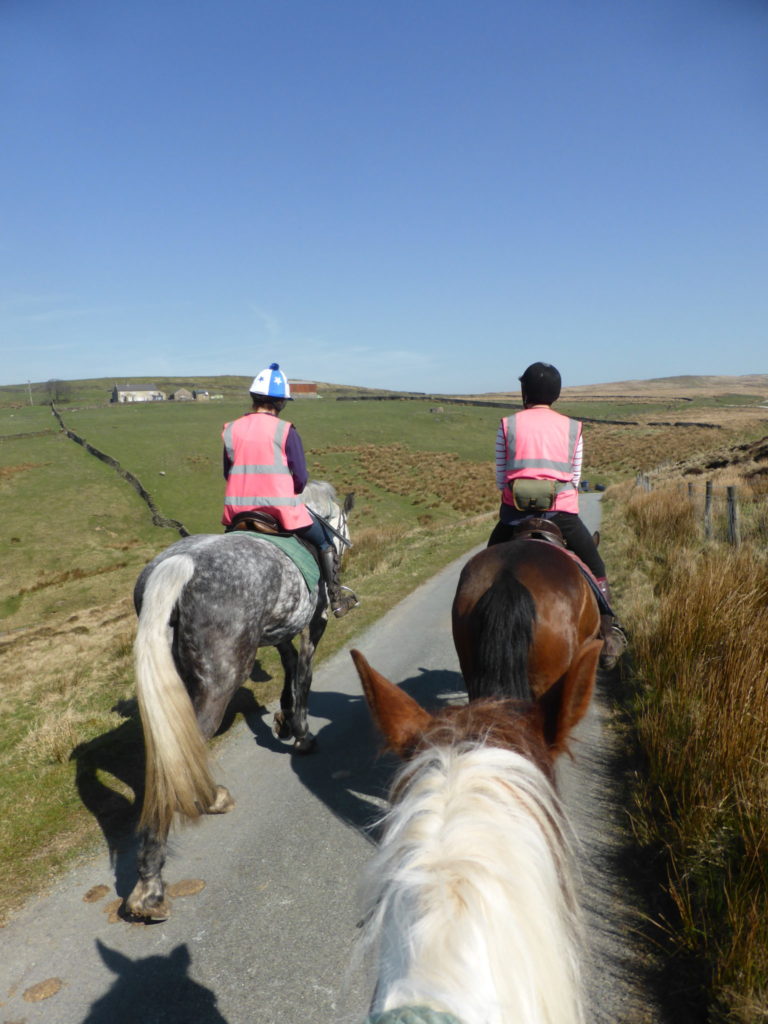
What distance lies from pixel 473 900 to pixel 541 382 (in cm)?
432

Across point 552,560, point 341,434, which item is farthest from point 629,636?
point 341,434

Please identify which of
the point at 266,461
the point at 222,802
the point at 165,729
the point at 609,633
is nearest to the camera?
the point at 165,729

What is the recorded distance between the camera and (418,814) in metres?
1.31

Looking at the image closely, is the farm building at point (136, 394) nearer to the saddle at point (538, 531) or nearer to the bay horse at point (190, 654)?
the bay horse at point (190, 654)

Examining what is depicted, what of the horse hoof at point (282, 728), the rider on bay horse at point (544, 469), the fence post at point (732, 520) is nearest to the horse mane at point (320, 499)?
the horse hoof at point (282, 728)

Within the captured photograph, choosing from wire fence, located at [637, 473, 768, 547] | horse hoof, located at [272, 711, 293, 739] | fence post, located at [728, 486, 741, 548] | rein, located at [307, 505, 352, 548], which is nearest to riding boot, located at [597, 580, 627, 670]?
rein, located at [307, 505, 352, 548]

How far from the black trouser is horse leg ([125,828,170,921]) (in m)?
3.04

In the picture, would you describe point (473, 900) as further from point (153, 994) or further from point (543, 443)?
point (543, 443)

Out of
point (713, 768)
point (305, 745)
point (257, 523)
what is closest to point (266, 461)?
point (257, 523)

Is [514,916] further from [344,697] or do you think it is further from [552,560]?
[344,697]

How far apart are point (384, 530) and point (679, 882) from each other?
21051mm

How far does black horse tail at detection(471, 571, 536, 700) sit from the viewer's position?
121 inches

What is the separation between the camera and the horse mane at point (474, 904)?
1100mm

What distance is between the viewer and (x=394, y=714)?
1863 mm
